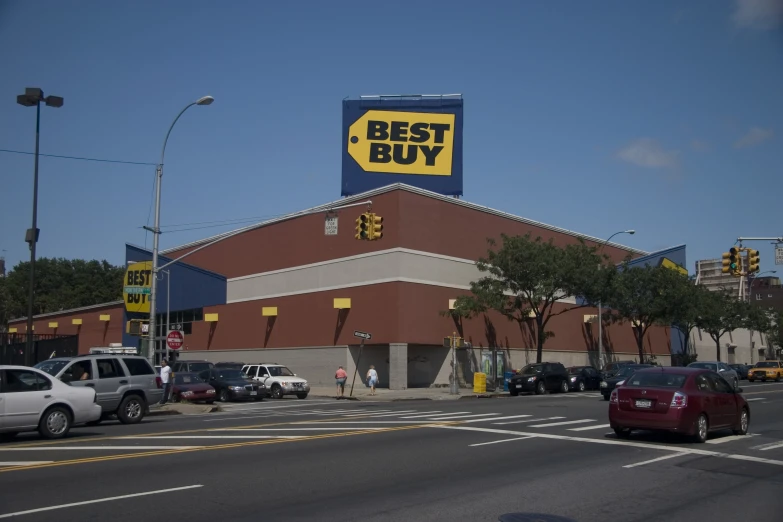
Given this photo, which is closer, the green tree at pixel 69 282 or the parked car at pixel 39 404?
the parked car at pixel 39 404

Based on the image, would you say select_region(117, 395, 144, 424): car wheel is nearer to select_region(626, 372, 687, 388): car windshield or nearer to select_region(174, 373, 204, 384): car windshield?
select_region(174, 373, 204, 384): car windshield

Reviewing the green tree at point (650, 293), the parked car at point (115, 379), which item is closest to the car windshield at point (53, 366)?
the parked car at point (115, 379)

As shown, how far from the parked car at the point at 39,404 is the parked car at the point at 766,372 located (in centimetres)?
5158

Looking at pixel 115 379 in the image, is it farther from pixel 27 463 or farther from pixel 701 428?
pixel 701 428

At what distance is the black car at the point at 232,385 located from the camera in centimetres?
3503

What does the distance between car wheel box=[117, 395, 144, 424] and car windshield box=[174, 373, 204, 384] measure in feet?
37.9

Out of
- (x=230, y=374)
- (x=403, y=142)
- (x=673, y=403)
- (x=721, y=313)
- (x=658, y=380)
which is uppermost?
(x=403, y=142)

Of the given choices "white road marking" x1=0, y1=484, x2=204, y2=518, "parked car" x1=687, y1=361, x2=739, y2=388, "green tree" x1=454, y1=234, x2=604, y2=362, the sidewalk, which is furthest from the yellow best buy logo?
"white road marking" x1=0, y1=484, x2=204, y2=518

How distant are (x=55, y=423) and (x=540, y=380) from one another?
27.4 meters

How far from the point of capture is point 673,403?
15328 millimetres

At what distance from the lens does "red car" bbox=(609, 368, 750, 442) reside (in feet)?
50.3

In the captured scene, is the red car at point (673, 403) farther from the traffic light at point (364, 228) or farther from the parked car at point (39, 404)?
the traffic light at point (364, 228)

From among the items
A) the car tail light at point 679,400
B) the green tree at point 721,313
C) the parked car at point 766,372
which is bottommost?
the parked car at point 766,372

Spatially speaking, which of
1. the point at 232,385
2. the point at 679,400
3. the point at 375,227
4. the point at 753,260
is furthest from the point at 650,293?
the point at 679,400
